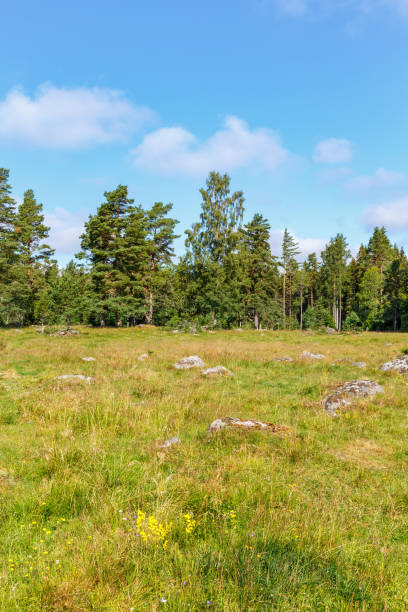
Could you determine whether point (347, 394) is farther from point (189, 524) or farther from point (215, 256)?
point (215, 256)

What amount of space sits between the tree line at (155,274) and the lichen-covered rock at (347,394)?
2658 cm

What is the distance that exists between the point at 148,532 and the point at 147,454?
6.44ft

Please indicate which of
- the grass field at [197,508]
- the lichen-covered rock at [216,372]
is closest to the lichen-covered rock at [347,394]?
the grass field at [197,508]

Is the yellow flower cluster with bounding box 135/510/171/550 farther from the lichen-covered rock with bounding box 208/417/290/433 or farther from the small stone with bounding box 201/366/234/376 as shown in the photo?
the small stone with bounding box 201/366/234/376

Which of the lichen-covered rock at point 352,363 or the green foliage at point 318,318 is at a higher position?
the green foliage at point 318,318

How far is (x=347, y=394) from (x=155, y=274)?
37123mm

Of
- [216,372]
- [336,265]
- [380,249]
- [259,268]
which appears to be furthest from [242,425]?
[380,249]

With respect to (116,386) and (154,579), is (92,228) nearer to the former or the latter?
(116,386)

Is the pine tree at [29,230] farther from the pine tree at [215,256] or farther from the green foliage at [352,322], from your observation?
the green foliage at [352,322]

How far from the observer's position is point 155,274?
4306 centimetres

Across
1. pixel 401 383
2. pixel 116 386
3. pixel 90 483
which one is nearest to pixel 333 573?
pixel 90 483

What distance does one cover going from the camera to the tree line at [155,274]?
120 ft

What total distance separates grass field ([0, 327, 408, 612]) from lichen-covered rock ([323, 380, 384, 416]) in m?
0.38

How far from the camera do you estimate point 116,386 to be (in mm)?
9422
